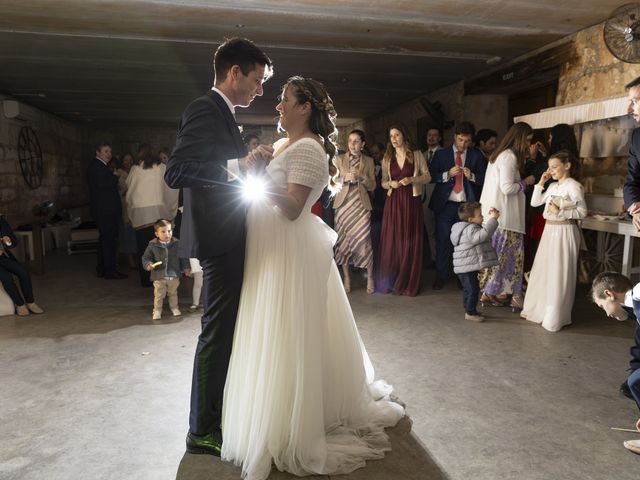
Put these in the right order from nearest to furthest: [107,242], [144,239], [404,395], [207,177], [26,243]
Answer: [207,177]
[404,395]
[144,239]
[107,242]
[26,243]

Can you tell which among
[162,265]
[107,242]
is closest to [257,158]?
[162,265]

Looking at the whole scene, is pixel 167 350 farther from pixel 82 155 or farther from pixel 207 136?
pixel 82 155

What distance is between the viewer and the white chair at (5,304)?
14.0 ft

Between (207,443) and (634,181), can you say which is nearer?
(207,443)

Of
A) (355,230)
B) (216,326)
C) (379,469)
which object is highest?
(355,230)

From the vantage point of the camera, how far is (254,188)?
192cm

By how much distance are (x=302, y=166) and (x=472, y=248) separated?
2.35m

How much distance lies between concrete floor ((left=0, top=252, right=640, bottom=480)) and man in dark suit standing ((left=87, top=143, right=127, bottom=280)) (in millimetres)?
1557

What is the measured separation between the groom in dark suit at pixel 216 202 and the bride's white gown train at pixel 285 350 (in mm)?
65

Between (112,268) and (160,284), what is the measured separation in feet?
6.97

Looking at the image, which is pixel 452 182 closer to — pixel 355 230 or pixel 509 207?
pixel 509 207

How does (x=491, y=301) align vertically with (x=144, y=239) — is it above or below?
below

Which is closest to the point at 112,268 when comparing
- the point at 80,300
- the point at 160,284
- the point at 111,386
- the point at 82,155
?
the point at 80,300

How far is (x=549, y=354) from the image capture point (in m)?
3.21
